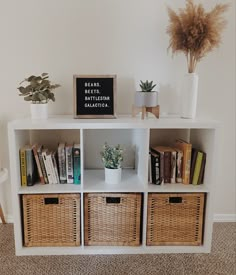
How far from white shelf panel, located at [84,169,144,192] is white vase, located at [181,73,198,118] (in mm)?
579

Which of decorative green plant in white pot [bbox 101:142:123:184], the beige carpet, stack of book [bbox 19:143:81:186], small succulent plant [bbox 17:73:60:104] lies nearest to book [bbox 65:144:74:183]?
stack of book [bbox 19:143:81:186]

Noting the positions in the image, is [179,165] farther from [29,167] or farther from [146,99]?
[29,167]

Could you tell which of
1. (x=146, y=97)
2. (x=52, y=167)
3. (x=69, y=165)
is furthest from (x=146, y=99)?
(x=52, y=167)

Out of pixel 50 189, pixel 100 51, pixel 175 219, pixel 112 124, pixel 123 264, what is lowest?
pixel 123 264

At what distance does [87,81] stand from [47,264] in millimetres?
1234

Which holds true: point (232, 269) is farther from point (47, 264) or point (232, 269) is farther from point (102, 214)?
point (47, 264)

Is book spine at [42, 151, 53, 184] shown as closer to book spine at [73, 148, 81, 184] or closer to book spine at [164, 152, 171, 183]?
book spine at [73, 148, 81, 184]

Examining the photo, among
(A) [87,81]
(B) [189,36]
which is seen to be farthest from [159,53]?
(A) [87,81]

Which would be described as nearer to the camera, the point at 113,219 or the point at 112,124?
the point at 112,124

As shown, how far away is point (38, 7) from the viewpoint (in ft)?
6.15

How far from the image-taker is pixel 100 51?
1951 mm

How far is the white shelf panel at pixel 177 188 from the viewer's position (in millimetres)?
1741

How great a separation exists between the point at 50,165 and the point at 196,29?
51.4 inches

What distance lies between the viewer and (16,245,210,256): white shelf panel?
1758 mm
